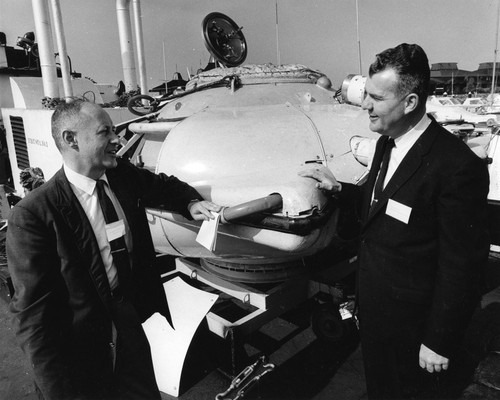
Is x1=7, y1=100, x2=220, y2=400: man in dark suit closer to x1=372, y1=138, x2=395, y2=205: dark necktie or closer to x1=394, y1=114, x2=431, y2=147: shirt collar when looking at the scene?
x1=372, y1=138, x2=395, y2=205: dark necktie

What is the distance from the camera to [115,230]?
170 cm

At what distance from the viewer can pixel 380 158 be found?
1.77 metres

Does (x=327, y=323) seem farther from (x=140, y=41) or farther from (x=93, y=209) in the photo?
(x=140, y=41)

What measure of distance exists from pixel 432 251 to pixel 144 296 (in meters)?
1.33

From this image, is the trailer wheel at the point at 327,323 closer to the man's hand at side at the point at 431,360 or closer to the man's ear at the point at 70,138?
the man's hand at side at the point at 431,360

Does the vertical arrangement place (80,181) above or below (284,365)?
above

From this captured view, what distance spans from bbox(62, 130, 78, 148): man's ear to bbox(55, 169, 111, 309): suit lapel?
15cm

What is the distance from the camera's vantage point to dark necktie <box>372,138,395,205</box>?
66.1 inches

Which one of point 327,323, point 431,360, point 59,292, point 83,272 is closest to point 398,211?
point 431,360

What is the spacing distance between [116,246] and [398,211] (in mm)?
1209

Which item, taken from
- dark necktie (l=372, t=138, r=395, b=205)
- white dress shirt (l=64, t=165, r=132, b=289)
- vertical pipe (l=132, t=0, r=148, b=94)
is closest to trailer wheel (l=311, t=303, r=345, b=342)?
dark necktie (l=372, t=138, r=395, b=205)

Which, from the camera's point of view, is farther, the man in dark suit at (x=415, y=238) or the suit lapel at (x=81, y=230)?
the suit lapel at (x=81, y=230)

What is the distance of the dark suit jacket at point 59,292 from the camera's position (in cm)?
149

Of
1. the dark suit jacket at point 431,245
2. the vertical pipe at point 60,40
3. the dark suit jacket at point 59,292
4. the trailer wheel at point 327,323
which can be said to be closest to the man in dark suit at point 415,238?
the dark suit jacket at point 431,245
